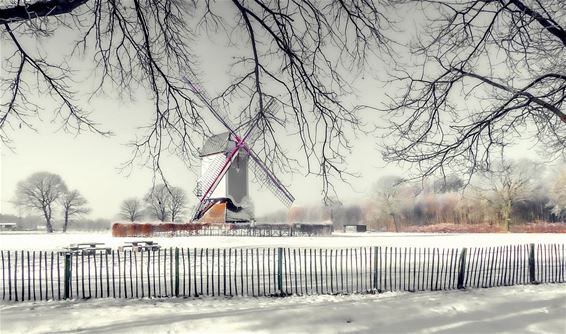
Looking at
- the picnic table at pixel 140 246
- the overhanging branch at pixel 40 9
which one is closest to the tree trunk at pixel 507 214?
the picnic table at pixel 140 246

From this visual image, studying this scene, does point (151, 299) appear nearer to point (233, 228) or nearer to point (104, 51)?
point (104, 51)

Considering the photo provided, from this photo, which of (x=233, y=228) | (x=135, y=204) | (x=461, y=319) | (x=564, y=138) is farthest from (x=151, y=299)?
(x=135, y=204)

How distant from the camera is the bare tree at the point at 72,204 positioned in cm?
8469

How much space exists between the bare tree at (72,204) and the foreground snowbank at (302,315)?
81608 millimetres

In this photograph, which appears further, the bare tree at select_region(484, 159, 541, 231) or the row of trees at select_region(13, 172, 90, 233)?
the row of trees at select_region(13, 172, 90, 233)

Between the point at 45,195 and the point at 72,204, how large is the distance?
4.93 metres

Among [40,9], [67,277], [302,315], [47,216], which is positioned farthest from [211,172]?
[47,216]

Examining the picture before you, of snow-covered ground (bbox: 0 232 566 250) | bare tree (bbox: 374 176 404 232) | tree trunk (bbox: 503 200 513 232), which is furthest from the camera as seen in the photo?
bare tree (bbox: 374 176 404 232)

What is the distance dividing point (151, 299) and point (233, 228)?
36.6m

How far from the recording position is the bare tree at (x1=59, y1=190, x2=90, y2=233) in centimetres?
8469

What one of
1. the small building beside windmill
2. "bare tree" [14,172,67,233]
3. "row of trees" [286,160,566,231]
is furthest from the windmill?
"bare tree" [14,172,67,233]

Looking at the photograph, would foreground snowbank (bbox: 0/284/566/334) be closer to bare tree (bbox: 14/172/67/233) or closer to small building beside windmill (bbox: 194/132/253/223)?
small building beside windmill (bbox: 194/132/253/223)

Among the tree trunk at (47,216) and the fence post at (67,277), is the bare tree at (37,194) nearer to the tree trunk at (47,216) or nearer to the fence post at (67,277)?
the tree trunk at (47,216)

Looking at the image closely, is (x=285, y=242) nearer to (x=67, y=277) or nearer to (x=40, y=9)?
(x=67, y=277)
